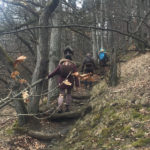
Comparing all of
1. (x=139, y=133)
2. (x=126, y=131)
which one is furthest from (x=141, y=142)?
(x=126, y=131)

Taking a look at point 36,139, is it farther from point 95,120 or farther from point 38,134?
point 95,120

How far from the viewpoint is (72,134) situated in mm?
6059

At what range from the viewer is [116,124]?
5332 mm

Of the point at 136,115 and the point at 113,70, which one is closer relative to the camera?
the point at 136,115

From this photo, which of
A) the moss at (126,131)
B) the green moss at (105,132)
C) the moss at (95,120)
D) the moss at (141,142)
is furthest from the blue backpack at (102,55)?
the moss at (141,142)

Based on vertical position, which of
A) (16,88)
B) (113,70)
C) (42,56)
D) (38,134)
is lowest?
(38,134)

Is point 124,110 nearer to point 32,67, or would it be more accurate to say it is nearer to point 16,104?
point 16,104

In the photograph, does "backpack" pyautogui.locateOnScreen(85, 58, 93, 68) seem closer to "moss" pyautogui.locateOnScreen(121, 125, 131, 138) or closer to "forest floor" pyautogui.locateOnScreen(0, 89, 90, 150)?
"forest floor" pyautogui.locateOnScreen(0, 89, 90, 150)

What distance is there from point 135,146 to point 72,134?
7.62ft

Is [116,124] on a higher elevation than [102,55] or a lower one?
lower

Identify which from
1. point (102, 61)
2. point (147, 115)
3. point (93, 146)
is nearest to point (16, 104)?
point (93, 146)

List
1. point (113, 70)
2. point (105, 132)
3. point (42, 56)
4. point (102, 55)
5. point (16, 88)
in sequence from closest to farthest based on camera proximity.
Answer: point (105, 132) < point (16, 88) < point (42, 56) < point (113, 70) < point (102, 55)

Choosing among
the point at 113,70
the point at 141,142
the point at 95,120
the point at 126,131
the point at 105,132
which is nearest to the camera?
the point at 141,142

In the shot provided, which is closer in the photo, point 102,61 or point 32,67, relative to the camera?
point 102,61
